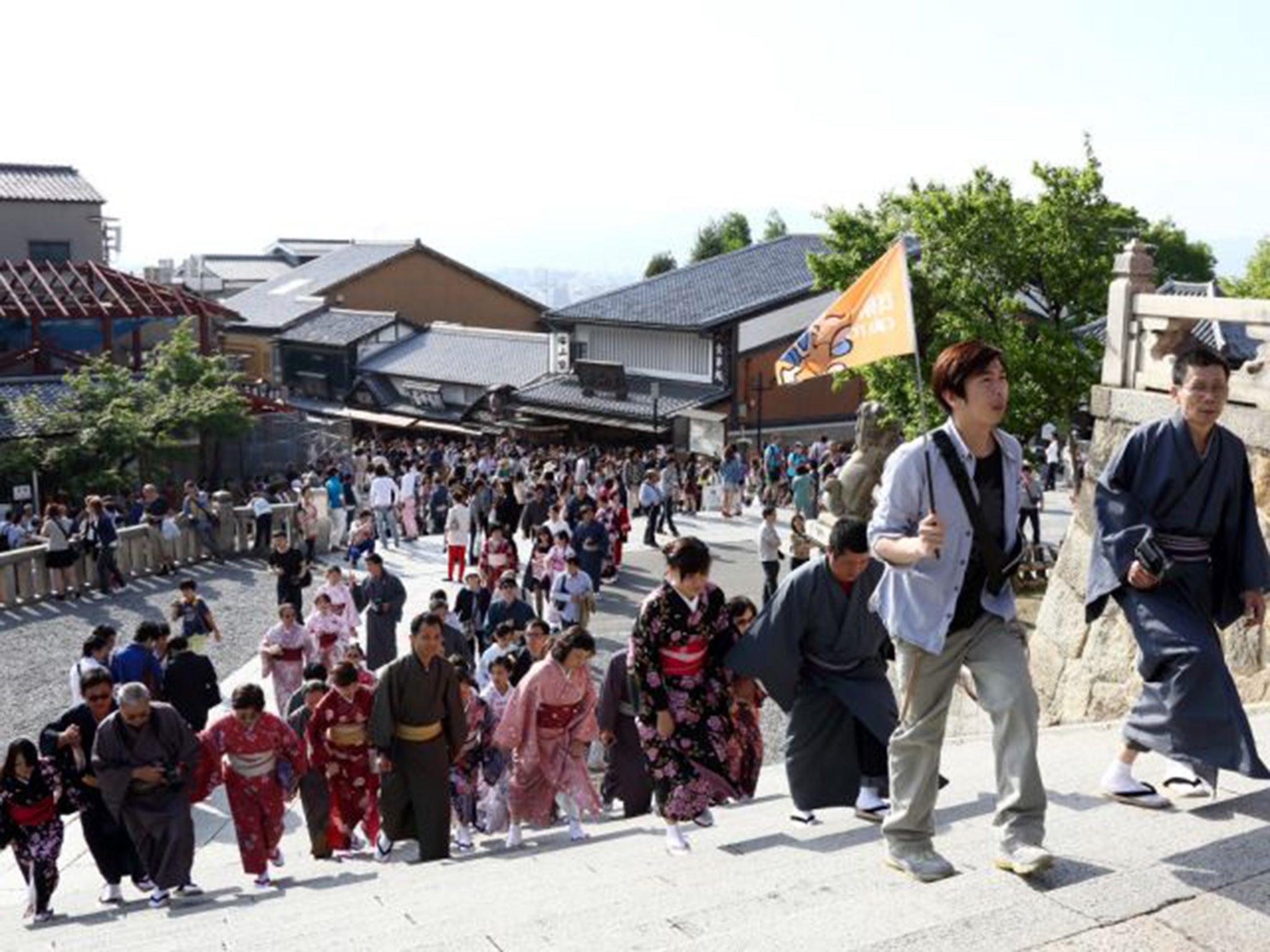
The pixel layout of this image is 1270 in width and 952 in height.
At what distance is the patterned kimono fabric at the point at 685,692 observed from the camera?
6430 millimetres

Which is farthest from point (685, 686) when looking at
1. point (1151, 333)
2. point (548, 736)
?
point (1151, 333)

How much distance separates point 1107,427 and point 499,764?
559cm

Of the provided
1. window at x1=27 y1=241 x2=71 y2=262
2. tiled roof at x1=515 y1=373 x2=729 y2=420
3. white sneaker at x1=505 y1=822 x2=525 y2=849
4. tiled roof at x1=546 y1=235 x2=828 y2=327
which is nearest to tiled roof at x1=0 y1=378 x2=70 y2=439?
window at x1=27 y1=241 x2=71 y2=262

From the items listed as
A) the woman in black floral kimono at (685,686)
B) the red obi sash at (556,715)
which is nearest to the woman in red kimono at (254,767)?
the red obi sash at (556,715)

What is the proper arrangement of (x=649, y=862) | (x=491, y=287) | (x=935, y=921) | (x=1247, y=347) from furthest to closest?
(x=491, y=287) < (x=1247, y=347) < (x=649, y=862) < (x=935, y=921)

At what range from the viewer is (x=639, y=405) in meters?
36.9

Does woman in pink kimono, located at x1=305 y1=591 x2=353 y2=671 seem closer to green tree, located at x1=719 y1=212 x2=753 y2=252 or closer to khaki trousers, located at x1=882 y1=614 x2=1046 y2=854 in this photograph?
khaki trousers, located at x1=882 y1=614 x2=1046 y2=854

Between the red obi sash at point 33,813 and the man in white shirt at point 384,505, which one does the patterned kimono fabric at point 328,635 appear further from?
the man in white shirt at point 384,505

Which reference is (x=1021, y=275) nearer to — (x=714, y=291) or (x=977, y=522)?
(x=714, y=291)

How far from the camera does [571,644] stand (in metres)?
7.76

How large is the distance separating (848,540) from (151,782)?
13.9ft

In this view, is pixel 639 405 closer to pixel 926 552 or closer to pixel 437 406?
pixel 437 406

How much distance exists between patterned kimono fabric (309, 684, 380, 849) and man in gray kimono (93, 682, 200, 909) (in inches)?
34.1

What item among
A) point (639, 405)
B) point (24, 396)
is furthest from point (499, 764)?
point (639, 405)
